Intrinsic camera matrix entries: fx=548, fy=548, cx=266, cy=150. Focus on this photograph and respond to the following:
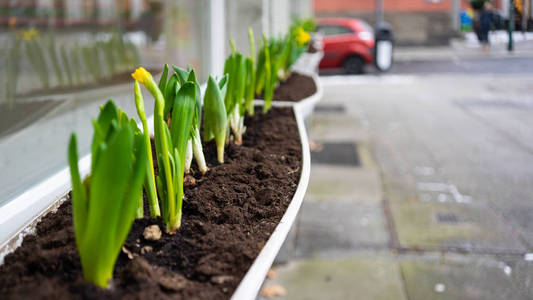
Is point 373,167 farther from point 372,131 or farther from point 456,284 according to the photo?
point 456,284

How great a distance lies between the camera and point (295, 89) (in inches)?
112

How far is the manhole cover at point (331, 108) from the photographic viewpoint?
775 centimetres

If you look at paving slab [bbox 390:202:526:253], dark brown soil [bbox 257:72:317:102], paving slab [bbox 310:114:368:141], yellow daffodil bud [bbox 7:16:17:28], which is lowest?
paving slab [bbox 310:114:368:141]

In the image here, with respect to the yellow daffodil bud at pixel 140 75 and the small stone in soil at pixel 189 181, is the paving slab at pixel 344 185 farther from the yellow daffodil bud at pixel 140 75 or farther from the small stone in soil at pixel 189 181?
the yellow daffodil bud at pixel 140 75

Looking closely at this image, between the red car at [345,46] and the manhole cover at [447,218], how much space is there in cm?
851

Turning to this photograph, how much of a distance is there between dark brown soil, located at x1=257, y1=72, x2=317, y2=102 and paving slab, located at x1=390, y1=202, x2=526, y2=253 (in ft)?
3.48

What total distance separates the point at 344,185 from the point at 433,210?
893 millimetres

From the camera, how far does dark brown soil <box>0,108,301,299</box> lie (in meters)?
0.79

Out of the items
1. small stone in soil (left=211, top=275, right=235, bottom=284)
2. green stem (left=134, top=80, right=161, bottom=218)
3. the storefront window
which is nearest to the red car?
the storefront window

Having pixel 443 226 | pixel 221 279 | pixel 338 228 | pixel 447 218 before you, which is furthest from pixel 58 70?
pixel 447 218

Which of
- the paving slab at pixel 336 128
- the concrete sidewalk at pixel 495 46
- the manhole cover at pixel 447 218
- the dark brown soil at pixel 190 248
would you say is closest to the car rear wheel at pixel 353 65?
the paving slab at pixel 336 128

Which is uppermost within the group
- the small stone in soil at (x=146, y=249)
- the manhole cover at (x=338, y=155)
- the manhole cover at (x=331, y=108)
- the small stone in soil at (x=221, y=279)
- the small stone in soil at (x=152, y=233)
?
the small stone in soil at (x=152, y=233)

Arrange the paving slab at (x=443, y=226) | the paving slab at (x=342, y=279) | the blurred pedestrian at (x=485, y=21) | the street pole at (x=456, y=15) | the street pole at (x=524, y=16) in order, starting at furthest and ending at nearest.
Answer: the paving slab at (x=443, y=226), the paving slab at (x=342, y=279), the street pole at (x=456, y=15), the blurred pedestrian at (x=485, y=21), the street pole at (x=524, y=16)

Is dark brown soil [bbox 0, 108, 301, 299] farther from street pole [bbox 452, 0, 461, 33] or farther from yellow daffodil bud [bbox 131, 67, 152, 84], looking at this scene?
street pole [bbox 452, 0, 461, 33]
